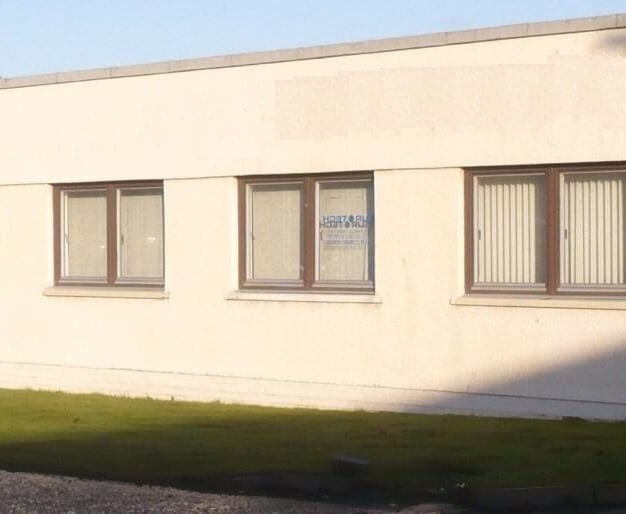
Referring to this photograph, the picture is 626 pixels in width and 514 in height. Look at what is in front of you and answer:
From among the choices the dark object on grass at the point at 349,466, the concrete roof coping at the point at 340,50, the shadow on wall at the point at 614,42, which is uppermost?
the concrete roof coping at the point at 340,50

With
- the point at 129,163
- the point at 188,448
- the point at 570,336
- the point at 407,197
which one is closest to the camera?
the point at 188,448

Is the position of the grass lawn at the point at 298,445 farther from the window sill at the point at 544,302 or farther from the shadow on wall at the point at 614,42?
the shadow on wall at the point at 614,42

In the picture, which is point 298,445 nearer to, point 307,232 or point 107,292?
point 307,232

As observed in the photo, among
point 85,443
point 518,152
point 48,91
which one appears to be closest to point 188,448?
point 85,443

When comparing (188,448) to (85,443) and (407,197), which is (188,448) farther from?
(407,197)

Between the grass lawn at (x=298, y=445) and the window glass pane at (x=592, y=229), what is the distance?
1734 mm

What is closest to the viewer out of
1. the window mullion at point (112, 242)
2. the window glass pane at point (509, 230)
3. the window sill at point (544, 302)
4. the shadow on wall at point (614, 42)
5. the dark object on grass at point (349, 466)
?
the dark object on grass at point (349, 466)

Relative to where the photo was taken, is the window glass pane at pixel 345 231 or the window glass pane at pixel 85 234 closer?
the window glass pane at pixel 345 231

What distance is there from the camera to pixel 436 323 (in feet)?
53.1

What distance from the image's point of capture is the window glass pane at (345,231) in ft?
56.0

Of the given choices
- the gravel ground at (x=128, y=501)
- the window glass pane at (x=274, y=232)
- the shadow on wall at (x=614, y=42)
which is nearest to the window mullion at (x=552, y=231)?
the shadow on wall at (x=614, y=42)

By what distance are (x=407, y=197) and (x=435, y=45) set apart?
72.2 inches

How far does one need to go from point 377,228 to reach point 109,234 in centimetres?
443

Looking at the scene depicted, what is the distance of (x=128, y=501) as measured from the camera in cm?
1130
